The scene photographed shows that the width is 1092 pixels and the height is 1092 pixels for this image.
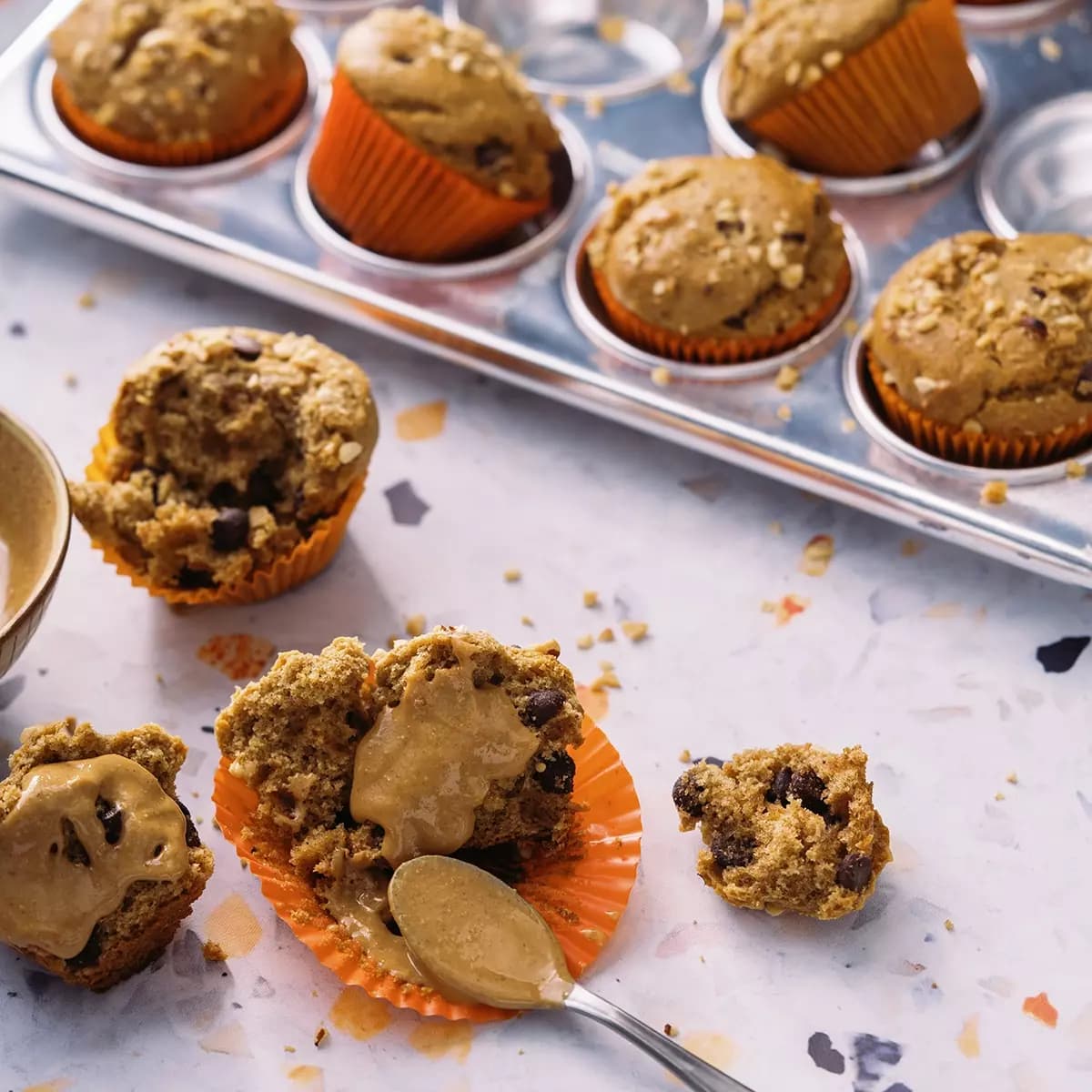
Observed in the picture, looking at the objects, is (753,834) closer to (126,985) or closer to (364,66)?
(126,985)

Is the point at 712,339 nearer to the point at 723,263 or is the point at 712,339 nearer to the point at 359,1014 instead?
the point at 723,263

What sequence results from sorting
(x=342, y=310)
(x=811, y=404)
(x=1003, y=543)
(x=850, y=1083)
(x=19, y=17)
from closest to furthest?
1. (x=850, y=1083)
2. (x=1003, y=543)
3. (x=811, y=404)
4. (x=342, y=310)
5. (x=19, y=17)

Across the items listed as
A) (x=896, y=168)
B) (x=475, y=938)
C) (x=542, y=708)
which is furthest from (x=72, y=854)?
(x=896, y=168)

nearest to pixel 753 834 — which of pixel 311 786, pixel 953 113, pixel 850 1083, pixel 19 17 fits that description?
pixel 850 1083

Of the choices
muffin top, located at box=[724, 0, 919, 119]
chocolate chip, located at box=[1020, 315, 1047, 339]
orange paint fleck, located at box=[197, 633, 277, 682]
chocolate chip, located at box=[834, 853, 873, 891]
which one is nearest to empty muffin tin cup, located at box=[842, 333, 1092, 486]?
chocolate chip, located at box=[1020, 315, 1047, 339]

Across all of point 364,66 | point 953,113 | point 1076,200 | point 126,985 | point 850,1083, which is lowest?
point 850,1083

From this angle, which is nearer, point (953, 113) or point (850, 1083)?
point (850, 1083)

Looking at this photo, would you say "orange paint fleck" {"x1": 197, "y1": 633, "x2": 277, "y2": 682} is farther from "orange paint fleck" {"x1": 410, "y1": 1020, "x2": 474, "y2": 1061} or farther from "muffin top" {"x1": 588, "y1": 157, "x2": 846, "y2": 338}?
"muffin top" {"x1": 588, "y1": 157, "x2": 846, "y2": 338}
